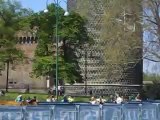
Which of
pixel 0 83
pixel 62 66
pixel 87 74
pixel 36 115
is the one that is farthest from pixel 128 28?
pixel 0 83

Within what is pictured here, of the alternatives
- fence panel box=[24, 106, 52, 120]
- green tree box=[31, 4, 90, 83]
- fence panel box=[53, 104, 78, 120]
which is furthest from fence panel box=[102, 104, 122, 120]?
green tree box=[31, 4, 90, 83]

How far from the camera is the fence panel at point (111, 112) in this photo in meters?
22.1

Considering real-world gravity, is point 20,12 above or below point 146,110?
above

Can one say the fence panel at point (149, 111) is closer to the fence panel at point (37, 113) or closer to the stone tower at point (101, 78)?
the fence panel at point (37, 113)

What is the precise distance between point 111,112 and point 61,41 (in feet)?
156

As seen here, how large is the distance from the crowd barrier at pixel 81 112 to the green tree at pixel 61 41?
42.1 meters

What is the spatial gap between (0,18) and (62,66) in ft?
39.7

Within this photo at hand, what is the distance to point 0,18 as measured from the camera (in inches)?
2753

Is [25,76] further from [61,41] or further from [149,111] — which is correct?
[149,111]

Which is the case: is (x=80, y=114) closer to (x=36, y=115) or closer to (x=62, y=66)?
(x=36, y=115)

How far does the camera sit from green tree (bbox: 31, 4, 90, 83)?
66312mm

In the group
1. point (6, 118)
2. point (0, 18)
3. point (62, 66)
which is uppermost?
point (0, 18)

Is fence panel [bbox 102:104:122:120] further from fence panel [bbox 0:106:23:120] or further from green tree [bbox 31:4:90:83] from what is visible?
green tree [bbox 31:4:90:83]

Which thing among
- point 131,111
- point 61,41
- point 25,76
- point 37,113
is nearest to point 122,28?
point 131,111
